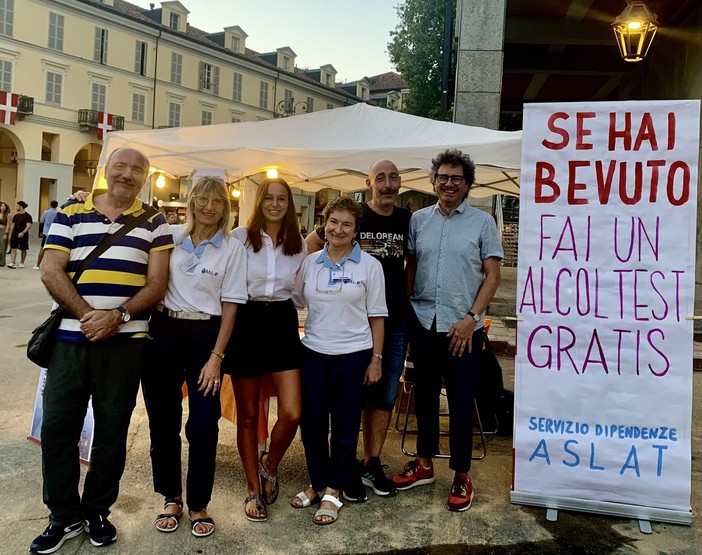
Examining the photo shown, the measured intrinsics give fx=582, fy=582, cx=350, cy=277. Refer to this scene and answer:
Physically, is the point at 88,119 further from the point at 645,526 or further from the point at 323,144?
the point at 645,526

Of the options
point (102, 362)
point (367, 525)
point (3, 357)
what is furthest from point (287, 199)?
point (3, 357)

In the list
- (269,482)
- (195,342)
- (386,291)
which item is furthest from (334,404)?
(195,342)

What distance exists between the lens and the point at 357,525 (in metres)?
3.20

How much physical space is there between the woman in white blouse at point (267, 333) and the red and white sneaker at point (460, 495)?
1.03 m

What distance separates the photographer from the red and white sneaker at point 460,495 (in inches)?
134

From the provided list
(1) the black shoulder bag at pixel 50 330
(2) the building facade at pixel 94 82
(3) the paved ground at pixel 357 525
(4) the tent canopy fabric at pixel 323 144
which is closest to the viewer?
(1) the black shoulder bag at pixel 50 330

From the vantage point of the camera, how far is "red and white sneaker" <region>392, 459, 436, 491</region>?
12.1 ft

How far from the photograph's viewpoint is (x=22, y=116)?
30.6m

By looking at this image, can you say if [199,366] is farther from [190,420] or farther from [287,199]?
[287,199]

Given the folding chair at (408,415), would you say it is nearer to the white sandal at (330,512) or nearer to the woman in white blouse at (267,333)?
the white sandal at (330,512)

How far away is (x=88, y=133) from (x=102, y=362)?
1401 inches

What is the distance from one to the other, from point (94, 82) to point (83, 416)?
36649mm

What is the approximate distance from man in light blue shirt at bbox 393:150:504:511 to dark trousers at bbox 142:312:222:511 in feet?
4.18

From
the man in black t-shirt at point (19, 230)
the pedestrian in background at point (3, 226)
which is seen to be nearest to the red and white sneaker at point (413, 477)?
the pedestrian in background at point (3, 226)
